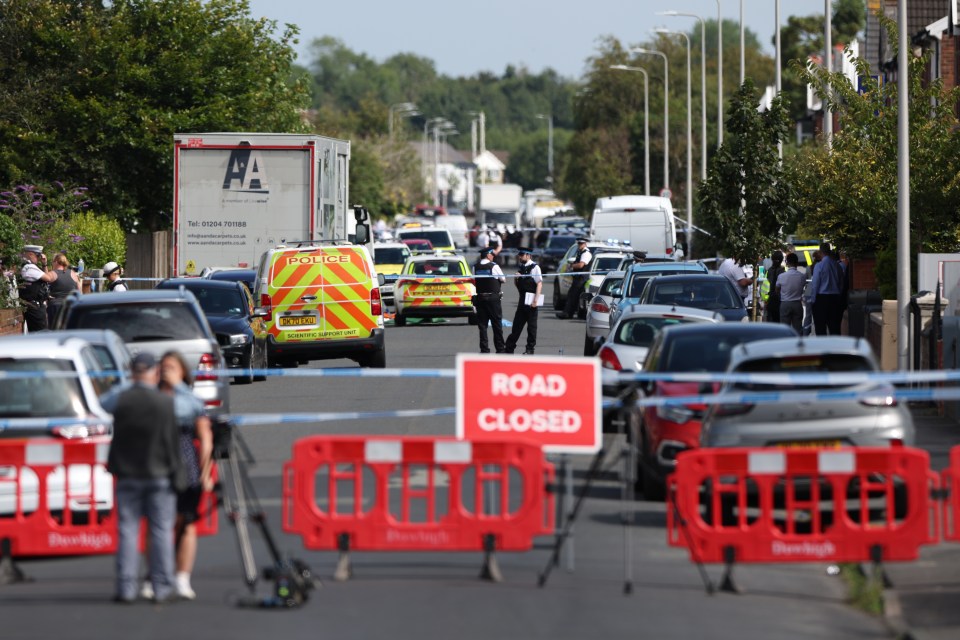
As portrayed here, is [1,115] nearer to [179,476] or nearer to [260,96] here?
[260,96]

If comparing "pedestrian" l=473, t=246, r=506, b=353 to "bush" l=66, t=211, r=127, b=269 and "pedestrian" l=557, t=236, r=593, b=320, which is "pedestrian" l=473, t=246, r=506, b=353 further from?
"bush" l=66, t=211, r=127, b=269

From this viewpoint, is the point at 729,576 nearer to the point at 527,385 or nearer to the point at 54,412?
the point at 527,385

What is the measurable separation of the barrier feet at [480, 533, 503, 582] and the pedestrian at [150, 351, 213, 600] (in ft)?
5.70

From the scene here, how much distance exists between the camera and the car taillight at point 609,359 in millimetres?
17625

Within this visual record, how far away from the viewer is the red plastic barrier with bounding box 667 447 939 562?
10281 mm

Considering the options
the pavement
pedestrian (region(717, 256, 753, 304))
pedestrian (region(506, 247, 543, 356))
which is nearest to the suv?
the pavement

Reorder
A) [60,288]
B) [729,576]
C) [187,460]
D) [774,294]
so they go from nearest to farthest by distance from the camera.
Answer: [187,460] < [729,576] < [60,288] < [774,294]

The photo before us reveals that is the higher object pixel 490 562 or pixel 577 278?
pixel 577 278

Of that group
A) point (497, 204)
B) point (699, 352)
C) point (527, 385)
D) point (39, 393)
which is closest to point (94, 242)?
point (699, 352)

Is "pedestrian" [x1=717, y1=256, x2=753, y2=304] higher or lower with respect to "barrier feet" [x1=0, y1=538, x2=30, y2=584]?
higher

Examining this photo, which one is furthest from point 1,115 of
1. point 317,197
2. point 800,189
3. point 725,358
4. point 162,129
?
point 725,358

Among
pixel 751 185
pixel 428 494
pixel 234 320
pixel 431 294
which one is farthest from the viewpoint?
pixel 431 294

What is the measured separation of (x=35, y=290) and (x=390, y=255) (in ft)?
61.5

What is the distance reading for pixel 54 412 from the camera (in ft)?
38.6
